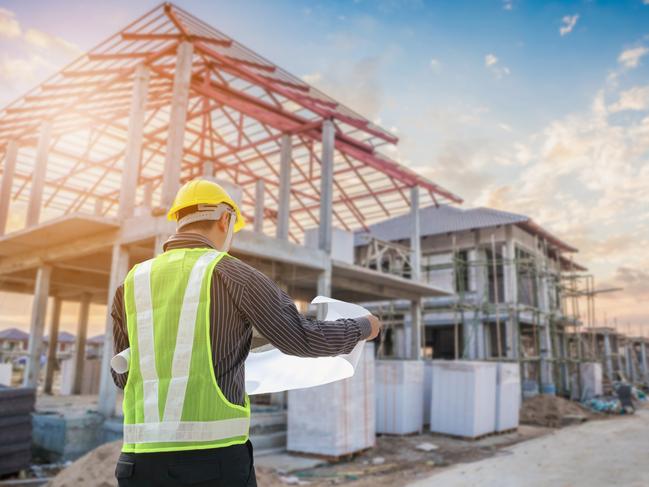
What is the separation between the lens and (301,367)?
7.78 feet

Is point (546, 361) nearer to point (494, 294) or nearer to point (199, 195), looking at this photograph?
point (494, 294)

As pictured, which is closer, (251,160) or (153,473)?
(153,473)

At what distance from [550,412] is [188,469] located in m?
18.3

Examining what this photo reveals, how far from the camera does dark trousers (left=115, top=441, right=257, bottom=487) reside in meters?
1.67

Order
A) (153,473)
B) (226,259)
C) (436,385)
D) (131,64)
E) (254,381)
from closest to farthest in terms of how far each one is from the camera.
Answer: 1. (153,473)
2. (226,259)
3. (254,381)
4. (131,64)
5. (436,385)

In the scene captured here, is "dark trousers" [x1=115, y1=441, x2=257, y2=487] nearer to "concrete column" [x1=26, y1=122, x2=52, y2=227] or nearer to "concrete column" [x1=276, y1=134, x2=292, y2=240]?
"concrete column" [x1=276, y1=134, x2=292, y2=240]

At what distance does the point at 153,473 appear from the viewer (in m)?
1.69

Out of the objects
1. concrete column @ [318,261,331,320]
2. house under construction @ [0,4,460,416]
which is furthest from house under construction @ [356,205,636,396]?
concrete column @ [318,261,331,320]

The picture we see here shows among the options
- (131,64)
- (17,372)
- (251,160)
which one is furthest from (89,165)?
(17,372)

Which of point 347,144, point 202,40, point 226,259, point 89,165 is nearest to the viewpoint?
point 226,259

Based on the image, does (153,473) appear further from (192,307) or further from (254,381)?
(254,381)

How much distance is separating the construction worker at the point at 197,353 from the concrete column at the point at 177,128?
312 inches

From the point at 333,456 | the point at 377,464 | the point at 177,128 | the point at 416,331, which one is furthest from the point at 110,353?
the point at 416,331

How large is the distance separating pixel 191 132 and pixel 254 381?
51.6ft
